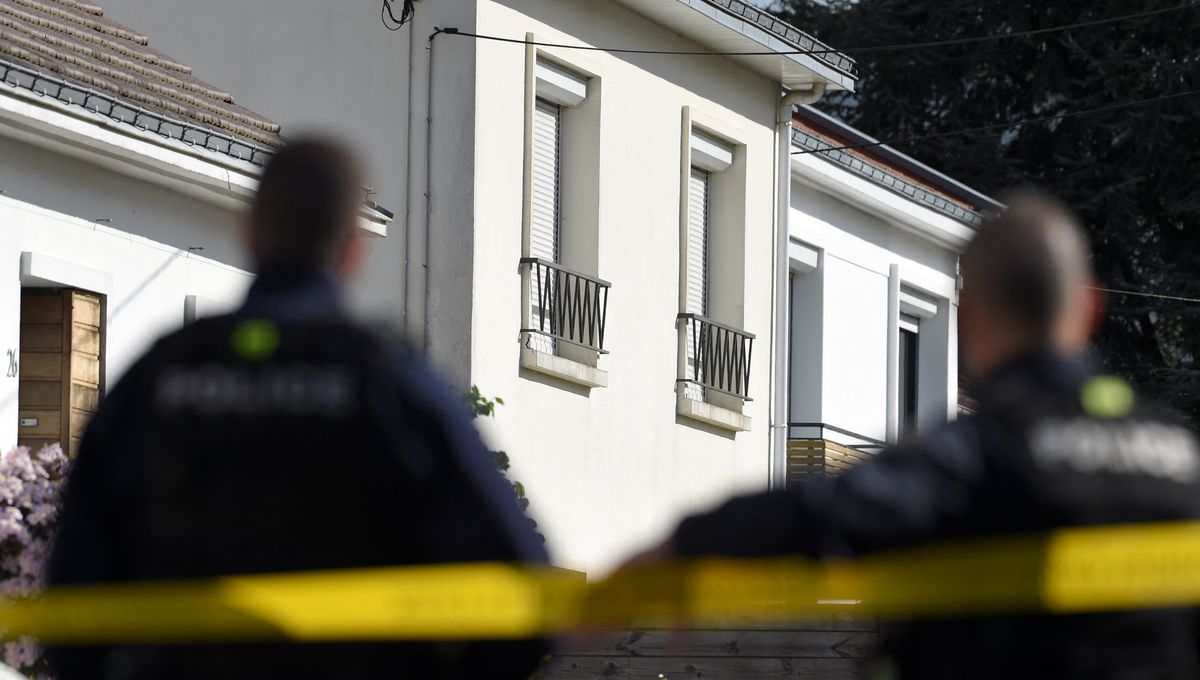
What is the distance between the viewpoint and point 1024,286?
394 cm

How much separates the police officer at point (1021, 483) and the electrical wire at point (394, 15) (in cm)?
1412

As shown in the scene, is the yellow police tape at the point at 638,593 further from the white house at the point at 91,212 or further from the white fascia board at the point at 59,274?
the white fascia board at the point at 59,274

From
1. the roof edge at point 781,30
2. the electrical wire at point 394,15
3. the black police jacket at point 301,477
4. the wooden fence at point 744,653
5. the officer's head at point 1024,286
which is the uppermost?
the roof edge at point 781,30

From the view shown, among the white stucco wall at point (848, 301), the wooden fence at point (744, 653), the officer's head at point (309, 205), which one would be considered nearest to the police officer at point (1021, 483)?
the officer's head at point (309, 205)

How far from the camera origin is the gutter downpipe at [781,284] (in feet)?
71.7

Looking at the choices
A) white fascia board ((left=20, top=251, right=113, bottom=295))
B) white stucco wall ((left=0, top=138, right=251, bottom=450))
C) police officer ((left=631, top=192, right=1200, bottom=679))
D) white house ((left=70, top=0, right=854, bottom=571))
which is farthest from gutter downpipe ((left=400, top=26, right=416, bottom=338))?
police officer ((left=631, top=192, right=1200, bottom=679))

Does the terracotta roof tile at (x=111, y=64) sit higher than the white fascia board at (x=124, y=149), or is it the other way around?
the terracotta roof tile at (x=111, y=64)

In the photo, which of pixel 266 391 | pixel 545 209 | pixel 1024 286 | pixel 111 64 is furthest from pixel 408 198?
pixel 1024 286

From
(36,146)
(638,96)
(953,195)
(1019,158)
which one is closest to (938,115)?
(1019,158)

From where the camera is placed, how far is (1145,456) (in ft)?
12.7

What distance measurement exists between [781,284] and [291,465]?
1806 centimetres

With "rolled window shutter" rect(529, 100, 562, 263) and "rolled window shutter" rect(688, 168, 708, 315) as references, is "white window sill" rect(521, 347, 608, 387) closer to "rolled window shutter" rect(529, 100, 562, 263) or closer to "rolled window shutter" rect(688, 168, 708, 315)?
"rolled window shutter" rect(529, 100, 562, 263)

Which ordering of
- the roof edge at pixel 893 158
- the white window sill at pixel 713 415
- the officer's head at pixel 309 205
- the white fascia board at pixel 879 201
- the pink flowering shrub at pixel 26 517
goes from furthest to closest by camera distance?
the roof edge at pixel 893 158
the white fascia board at pixel 879 201
the white window sill at pixel 713 415
the pink flowering shrub at pixel 26 517
the officer's head at pixel 309 205

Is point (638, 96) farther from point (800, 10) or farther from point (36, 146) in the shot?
point (800, 10)
